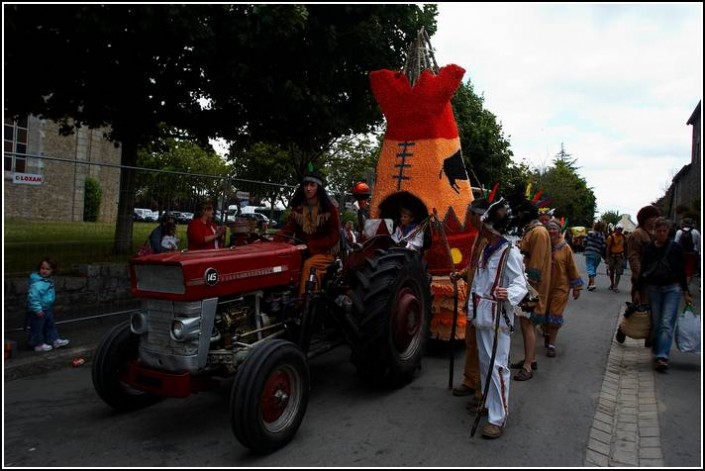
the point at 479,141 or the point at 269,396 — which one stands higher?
the point at 479,141

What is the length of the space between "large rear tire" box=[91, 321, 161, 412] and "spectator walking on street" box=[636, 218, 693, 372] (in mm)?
5236

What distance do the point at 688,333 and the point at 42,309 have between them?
6.92m

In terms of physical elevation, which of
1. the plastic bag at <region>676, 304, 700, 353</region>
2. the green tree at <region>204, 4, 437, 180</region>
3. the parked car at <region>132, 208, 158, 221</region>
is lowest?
the plastic bag at <region>676, 304, 700, 353</region>

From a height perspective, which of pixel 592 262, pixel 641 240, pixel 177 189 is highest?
pixel 177 189

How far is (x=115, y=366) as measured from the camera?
13.4ft

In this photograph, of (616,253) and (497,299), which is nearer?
(497,299)

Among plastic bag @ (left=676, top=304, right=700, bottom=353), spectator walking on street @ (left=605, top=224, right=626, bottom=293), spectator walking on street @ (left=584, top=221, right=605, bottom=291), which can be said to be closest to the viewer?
plastic bag @ (left=676, top=304, right=700, bottom=353)

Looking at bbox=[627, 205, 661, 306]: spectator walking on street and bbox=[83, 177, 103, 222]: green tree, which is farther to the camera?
bbox=[83, 177, 103, 222]: green tree

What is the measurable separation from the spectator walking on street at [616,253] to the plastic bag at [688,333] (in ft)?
23.0

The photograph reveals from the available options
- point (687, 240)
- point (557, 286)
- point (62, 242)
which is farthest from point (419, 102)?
point (687, 240)

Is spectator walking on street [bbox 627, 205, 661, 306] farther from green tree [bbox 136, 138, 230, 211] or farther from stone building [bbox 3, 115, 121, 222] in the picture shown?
stone building [bbox 3, 115, 121, 222]

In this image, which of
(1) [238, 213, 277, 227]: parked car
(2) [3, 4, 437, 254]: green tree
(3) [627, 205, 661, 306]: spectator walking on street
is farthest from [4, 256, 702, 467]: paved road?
(2) [3, 4, 437, 254]: green tree

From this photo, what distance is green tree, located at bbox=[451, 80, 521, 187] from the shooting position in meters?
15.4

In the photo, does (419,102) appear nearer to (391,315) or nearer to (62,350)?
(391,315)
